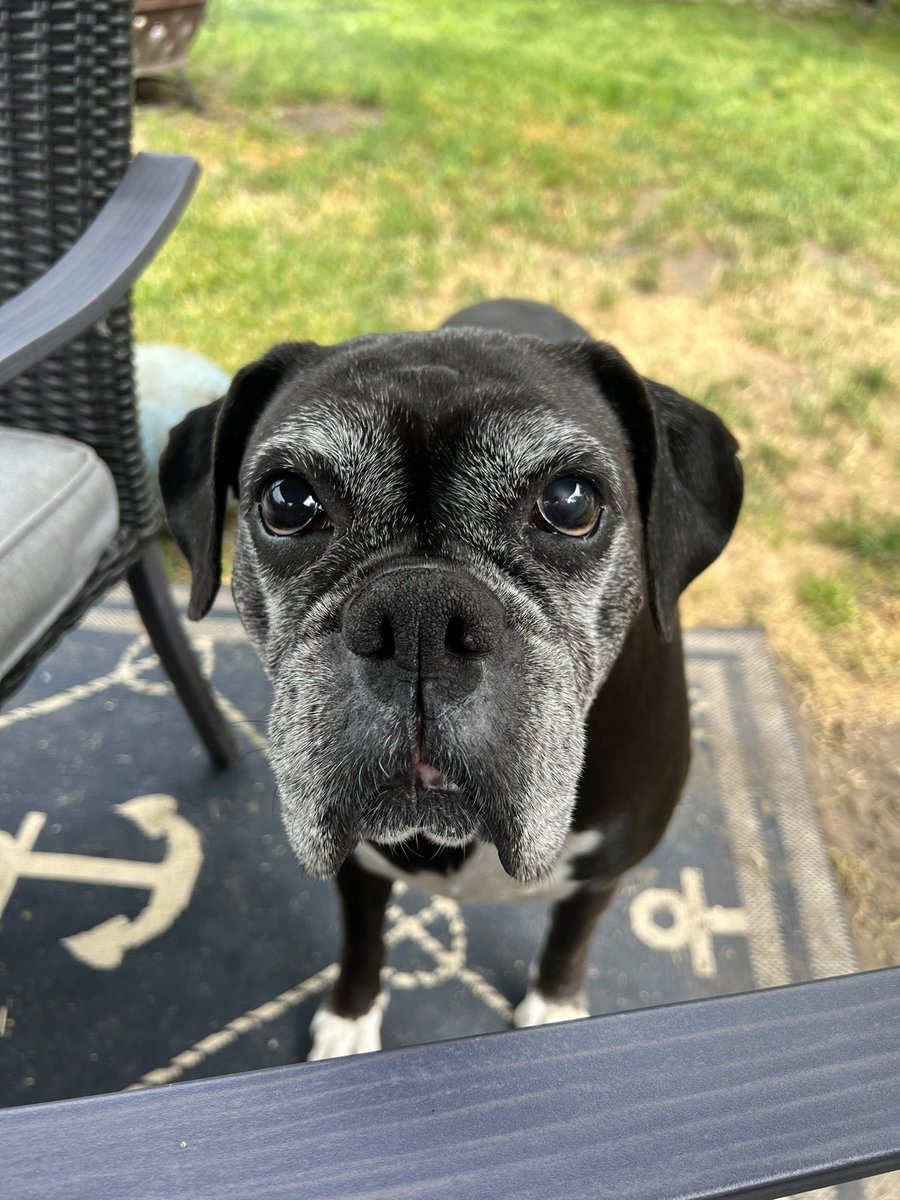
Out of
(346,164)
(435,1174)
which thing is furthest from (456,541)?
(346,164)

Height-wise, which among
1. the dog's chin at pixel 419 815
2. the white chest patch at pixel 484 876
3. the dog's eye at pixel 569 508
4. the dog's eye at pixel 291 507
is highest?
the dog's eye at pixel 569 508

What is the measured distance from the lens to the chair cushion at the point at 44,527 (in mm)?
1451

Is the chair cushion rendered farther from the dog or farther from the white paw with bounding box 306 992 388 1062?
the white paw with bounding box 306 992 388 1062

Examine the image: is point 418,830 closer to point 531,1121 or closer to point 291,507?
point 531,1121

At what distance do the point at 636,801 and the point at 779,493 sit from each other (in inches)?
86.0

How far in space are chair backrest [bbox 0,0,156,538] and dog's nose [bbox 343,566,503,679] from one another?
1.06 meters

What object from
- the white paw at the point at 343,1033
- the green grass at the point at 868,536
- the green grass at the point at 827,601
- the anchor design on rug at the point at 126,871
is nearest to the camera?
the white paw at the point at 343,1033

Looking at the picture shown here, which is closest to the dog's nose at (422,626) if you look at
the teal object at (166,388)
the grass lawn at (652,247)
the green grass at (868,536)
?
the grass lawn at (652,247)

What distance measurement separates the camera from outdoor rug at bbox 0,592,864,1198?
1841 mm

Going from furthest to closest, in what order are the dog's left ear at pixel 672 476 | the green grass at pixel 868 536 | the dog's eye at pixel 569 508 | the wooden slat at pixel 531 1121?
the green grass at pixel 868 536, the dog's left ear at pixel 672 476, the dog's eye at pixel 569 508, the wooden slat at pixel 531 1121

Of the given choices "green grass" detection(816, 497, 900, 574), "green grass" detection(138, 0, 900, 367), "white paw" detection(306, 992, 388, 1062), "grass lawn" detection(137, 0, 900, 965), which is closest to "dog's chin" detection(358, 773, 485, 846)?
"white paw" detection(306, 992, 388, 1062)

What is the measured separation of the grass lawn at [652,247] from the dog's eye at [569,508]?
1.37 metres

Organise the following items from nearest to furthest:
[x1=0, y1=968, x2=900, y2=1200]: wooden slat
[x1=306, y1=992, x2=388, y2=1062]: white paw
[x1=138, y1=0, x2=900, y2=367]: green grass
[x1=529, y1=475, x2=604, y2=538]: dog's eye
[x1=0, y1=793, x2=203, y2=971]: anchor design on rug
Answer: [x1=0, y1=968, x2=900, y2=1200]: wooden slat, [x1=529, y1=475, x2=604, y2=538]: dog's eye, [x1=306, y1=992, x2=388, y2=1062]: white paw, [x1=0, y1=793, x2=203, y2=971]: anchor design on rug, [x1=138, y1=0, x2=900, y2=367]: green grass

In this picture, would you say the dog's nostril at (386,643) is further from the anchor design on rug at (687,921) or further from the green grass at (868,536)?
the green grass at (868,536)
